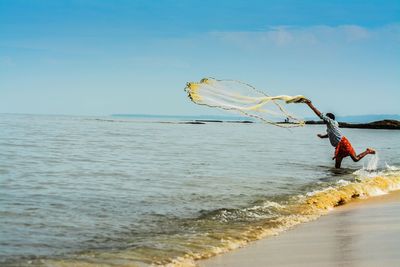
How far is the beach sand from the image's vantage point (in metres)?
6.19

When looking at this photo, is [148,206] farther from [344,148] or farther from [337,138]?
[344,148]

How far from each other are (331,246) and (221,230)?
7.77ft

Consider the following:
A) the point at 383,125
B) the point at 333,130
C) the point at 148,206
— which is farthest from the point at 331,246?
the point at 383,125

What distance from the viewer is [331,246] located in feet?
23.0

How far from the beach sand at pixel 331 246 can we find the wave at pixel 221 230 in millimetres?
344

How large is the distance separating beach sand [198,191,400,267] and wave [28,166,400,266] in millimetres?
344

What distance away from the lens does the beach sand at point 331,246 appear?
6.19 metres

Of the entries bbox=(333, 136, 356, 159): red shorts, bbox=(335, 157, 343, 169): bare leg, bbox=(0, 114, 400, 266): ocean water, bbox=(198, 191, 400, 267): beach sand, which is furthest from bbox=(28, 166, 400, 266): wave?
bbox=(335, 157, 343, 169): bare leg

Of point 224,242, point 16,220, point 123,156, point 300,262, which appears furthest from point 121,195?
point 123,156

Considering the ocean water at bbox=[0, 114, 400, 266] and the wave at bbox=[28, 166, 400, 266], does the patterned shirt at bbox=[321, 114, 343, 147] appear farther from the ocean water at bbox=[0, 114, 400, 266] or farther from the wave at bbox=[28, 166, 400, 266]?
the wave at bbox=[28, 166, 400, 266]

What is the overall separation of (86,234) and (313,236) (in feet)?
12.3

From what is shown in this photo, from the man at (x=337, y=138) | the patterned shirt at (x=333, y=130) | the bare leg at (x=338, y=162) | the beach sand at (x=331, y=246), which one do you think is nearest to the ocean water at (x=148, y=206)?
the bare leg at (x=338, y=162)

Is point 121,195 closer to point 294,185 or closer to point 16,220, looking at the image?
point 16,220

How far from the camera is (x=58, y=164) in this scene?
1894 centimetres
